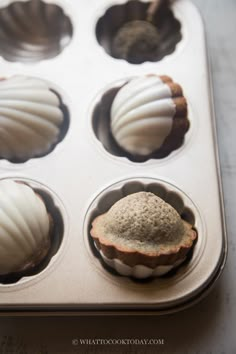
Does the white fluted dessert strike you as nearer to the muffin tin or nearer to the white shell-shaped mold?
the muffin tin

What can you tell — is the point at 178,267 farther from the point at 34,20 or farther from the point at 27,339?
the point at 34,20

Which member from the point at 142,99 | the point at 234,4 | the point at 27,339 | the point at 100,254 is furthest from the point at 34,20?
the point at 27,339

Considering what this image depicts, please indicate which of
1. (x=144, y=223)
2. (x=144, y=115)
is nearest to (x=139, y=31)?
(x=144, y=115)

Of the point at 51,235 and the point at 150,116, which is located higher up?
the point at 150,116

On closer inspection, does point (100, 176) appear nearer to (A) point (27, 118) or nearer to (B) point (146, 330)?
(A) point (27, 118)

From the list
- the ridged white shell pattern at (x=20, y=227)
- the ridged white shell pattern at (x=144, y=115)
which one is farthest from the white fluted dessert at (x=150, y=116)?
the ridged white shell pattern at (x=20, y=227)

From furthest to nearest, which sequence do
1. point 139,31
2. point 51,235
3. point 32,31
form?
1. point 32,31
2. point 139,31
3. point 51,235
